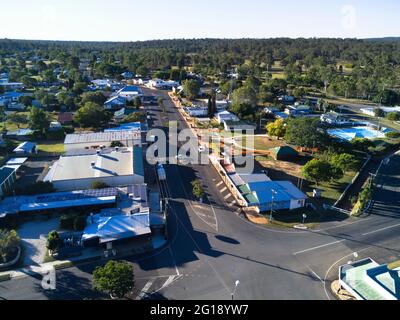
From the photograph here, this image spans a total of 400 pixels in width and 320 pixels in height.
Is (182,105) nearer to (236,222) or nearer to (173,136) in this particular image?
(173,136)

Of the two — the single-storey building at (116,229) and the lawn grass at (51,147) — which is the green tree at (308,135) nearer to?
→ the single-storey building at (116,229)

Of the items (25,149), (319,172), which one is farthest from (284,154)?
(25,149)

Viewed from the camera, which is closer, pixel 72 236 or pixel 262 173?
pixel 72 236

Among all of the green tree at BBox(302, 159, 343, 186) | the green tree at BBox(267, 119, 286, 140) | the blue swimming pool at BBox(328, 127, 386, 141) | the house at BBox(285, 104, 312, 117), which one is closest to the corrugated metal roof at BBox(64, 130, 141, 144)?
the green tree at BBox(267, 119, 286, 140)

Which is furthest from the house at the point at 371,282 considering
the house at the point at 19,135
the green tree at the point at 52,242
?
the house at the point at 19,135

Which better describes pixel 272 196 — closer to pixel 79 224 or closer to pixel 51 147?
pixel 79 224

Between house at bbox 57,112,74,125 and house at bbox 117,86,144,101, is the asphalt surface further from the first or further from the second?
house at bbox 117,86,144,101

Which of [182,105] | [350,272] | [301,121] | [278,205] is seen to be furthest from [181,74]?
[350,272]
